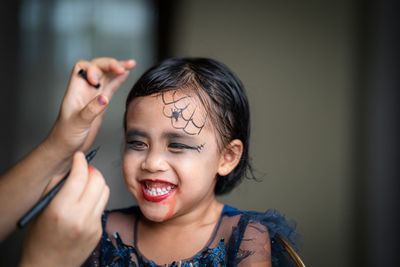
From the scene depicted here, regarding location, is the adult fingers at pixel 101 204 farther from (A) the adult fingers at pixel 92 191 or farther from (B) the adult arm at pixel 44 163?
(B) the adult arm at pixel 44 163

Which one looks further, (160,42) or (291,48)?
(160,42)

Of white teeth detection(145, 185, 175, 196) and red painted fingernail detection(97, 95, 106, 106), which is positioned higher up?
red painted fingernail detection(97, 95, 106, 106)

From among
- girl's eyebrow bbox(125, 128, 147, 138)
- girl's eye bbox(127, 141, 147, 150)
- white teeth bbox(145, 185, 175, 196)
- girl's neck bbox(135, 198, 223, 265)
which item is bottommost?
girl's neck bbox(135, 198, 223, 265)

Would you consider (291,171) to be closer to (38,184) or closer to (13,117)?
(38,184)

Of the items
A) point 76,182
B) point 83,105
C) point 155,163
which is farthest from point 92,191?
point 83,105

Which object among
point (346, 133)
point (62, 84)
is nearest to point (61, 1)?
point (62, 84)

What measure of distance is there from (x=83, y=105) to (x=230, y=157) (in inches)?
18.8

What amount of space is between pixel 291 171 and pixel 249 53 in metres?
0.87

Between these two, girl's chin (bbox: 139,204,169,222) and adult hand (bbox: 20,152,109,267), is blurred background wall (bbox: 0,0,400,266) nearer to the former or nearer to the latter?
girl's chin (bbox: 139,204,169,222)

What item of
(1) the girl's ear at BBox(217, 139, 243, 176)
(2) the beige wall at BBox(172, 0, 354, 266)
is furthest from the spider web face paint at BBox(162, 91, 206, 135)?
(2) the beige wall at BBox(172, 0, 354, 266)

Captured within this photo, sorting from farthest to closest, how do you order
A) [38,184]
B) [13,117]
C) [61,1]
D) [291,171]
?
[61,1], [13,117], [291,171], [38,184]

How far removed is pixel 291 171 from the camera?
251 cm

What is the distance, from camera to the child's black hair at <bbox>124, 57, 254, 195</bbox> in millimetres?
1023

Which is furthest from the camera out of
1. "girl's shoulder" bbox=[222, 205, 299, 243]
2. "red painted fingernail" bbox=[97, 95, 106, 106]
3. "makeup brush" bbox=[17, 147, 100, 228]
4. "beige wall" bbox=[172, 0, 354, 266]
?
"beige wall" bbox=[172, 0, 354, 266]
